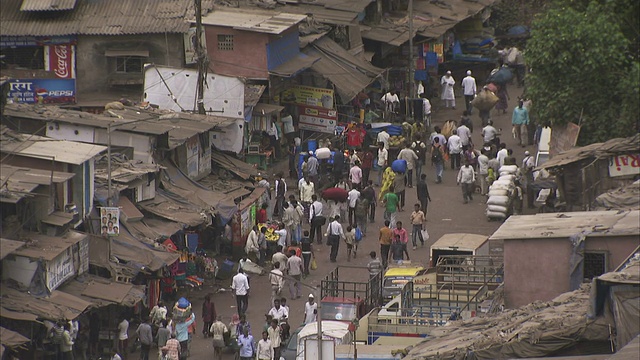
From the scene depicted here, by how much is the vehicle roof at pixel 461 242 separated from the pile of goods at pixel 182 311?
18.5 ft

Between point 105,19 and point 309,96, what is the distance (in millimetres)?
6409

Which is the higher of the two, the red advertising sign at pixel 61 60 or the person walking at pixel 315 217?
the red advertising sign at pixel 61 60

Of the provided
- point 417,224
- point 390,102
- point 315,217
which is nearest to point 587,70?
point 417,224

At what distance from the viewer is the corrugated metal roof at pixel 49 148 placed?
105ft

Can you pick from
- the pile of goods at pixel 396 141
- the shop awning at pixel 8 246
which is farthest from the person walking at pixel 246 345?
the pile of goods at pixel 396 141

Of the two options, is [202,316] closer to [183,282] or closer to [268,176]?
[183,282]

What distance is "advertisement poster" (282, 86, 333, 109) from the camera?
153 ft

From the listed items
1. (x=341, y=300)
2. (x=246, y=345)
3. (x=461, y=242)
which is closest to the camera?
(x=246, y=345)

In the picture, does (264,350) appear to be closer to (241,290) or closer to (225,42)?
(241,290)

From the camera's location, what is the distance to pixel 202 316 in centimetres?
3362

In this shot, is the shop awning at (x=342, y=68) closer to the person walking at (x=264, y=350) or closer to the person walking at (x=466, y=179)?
the person walking at (x=466, y=179)

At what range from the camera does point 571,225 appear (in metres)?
28.5

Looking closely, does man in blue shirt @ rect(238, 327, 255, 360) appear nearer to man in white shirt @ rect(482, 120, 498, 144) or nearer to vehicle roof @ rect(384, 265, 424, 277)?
vehicle roof @ rect(384, 265, 424, 277)

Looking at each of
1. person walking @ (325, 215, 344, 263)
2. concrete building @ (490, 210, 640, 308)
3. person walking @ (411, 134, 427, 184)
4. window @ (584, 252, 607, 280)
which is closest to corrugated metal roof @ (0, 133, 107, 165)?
person walking @ (325, 215, 344, 263)
